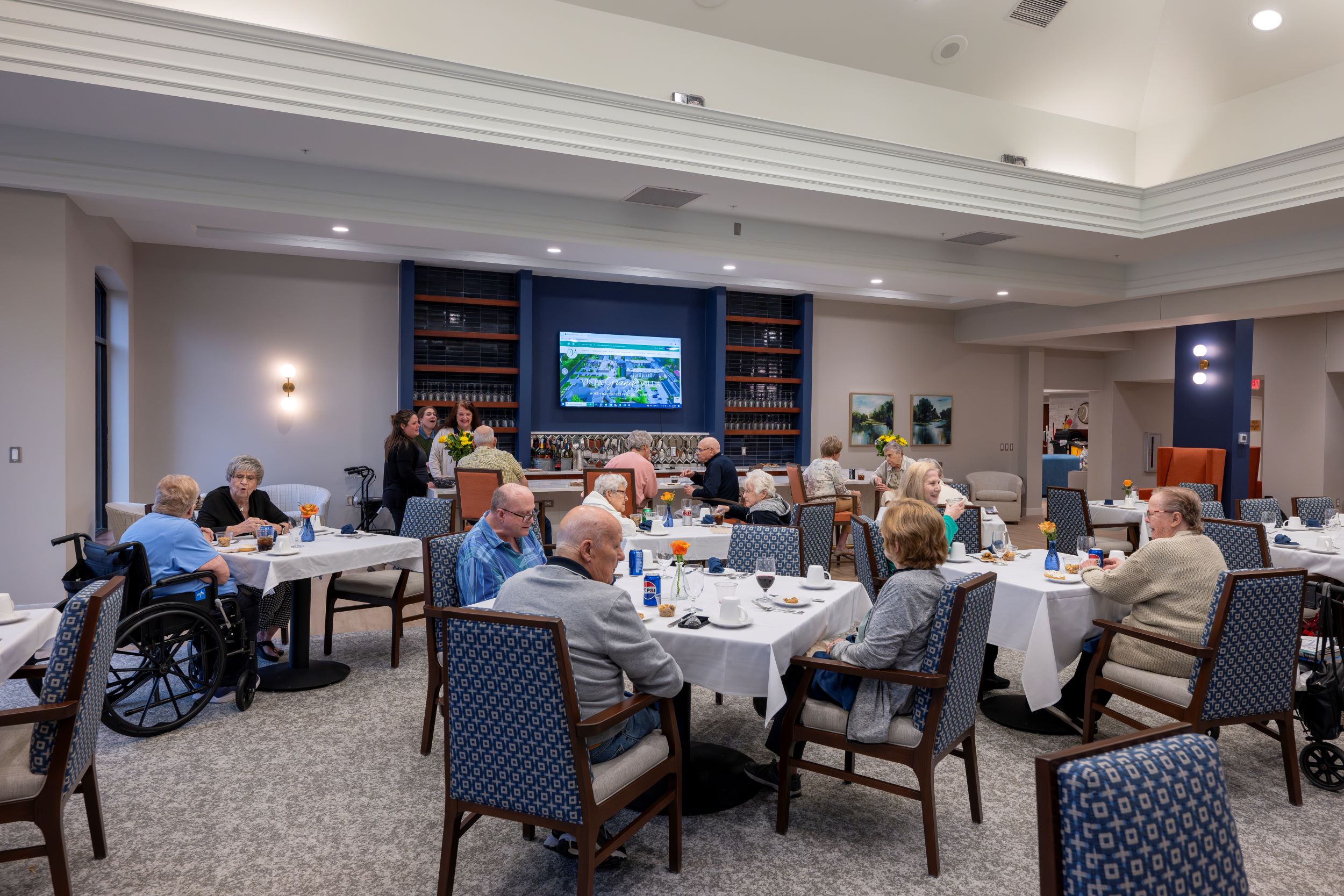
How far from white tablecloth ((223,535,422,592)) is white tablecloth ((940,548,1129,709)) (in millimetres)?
3451

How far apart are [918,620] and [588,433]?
25.3ft

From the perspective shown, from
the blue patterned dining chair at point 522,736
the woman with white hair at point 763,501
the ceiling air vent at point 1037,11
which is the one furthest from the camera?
the ceiling air vent at point 1037,11

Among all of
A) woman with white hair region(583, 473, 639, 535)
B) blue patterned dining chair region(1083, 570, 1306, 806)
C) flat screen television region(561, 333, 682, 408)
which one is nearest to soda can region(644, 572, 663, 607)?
woman with white hair region(583, 473, 639, 535)

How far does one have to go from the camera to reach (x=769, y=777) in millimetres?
3398

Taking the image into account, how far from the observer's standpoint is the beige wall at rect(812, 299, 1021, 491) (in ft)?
39.5

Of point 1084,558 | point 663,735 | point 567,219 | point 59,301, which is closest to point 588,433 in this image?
point 567,219

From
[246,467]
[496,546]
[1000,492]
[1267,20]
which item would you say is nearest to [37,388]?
[246,467]

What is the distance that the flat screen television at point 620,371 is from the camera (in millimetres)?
10148

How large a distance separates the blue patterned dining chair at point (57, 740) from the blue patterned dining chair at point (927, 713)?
7.66 ft

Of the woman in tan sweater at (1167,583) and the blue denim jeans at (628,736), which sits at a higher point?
the woman in tan sweater at (1167,583)

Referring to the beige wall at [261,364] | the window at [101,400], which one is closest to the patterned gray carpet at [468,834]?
the window at [101,400]

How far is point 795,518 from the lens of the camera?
564cm

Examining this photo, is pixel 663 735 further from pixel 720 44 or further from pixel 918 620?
pixel 720 44

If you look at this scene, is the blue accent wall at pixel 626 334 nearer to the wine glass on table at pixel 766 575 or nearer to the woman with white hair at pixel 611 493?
the woman with white hair at pixel 611 493
